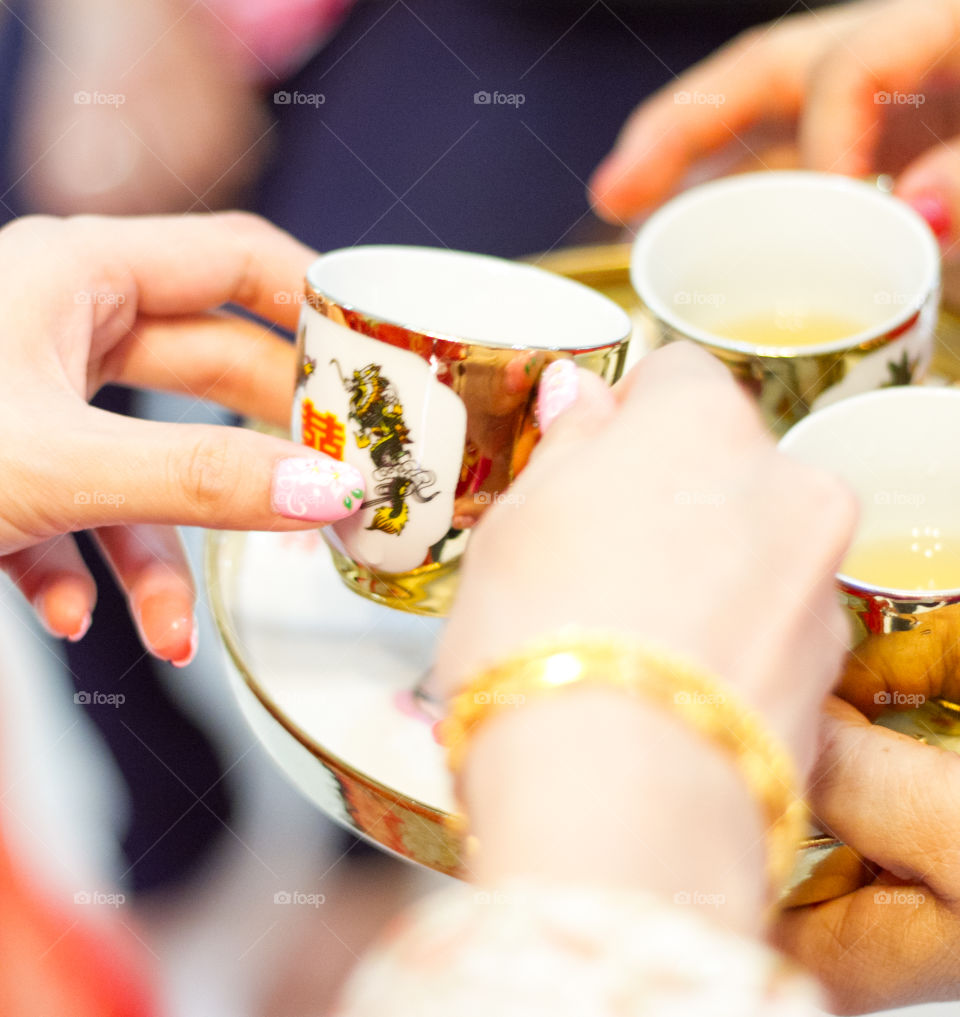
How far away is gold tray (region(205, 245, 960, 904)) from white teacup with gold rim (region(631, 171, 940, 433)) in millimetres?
263

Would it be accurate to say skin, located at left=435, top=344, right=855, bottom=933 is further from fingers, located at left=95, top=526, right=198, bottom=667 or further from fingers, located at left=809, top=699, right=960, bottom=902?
fingers, located at left=95, top=526, right=198, bottom=667

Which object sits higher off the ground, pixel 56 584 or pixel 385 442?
pixel 385 442

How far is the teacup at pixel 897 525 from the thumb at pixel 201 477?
31cm

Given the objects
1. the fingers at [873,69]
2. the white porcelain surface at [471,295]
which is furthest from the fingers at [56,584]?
the fingers at [873,69]

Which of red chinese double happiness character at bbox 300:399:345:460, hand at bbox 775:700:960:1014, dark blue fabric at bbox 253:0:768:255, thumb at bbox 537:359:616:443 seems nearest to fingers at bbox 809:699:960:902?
hand at bbox 775:700:960:1014

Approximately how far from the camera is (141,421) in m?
0.63

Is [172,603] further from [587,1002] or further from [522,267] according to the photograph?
[587,1002]

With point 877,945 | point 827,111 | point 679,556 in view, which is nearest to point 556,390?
point 679,556

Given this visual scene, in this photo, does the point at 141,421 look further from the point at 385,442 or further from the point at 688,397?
the point at 688,397

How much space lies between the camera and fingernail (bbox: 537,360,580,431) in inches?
21.9

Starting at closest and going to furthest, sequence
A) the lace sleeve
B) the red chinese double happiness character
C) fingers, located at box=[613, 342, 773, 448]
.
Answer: the lace sleeve
fingers, located at box=[613, 342, 773, 448]
the red chinese double happiness character

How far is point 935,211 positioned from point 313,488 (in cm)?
64

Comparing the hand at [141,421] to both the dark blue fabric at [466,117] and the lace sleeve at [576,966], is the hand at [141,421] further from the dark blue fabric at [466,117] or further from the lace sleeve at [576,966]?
the dark blue fabric at [466,117]

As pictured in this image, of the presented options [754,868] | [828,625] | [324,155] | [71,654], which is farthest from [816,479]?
[324,155]
